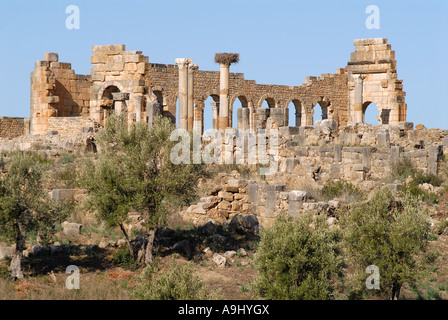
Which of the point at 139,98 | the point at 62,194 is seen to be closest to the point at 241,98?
the point at 139,98

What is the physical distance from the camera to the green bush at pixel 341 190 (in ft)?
68.8

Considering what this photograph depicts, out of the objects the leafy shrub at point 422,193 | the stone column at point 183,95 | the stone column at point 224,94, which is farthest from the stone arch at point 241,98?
the leafy shrub at point 422,193

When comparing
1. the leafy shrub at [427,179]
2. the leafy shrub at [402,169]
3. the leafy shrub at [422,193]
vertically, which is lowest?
the leafy shrub at [422,193]

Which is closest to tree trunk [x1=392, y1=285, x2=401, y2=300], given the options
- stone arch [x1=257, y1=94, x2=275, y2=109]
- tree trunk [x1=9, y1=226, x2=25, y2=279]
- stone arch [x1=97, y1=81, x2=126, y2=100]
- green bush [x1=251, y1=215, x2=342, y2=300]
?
green bush [x1=251, y1=215, x2=342, y2=300]

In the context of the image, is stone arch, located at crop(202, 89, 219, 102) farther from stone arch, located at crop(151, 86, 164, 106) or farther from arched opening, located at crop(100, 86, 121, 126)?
arched opening, located at crop(100, 86, 121, 126)

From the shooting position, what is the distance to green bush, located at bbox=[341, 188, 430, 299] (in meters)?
13.9

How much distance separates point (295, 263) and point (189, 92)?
17.5m

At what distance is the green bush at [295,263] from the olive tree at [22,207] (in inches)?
171

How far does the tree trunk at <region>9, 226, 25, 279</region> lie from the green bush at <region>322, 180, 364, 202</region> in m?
8.68

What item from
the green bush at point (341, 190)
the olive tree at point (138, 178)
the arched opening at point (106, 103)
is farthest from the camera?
the arched opening at point (106, 103)

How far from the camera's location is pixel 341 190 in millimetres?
21844

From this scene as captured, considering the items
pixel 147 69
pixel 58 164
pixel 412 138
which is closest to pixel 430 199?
pixel 412 138

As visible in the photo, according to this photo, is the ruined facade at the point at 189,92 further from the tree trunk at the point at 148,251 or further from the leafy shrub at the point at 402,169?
the tree trunk at the point at 148,251
